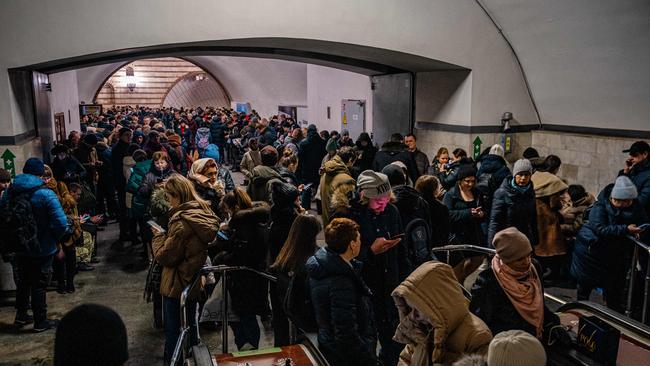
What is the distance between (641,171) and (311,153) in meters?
6.30

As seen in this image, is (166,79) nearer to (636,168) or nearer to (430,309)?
(636,168)

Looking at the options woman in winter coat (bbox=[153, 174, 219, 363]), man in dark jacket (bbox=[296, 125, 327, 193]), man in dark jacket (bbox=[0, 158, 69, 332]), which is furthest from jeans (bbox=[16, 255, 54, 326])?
man in dark jacket (bbox=[296, 125, 327, 193])

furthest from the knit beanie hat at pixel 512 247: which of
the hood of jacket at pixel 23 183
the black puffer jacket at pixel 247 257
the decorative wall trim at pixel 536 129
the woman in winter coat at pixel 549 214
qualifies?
the decorative wall trim at pixel 536 129

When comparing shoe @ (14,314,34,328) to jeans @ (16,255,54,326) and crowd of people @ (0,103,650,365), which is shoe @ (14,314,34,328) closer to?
crowd of people @ (0,103,650,365)

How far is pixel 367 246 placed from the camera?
4496 millimetres

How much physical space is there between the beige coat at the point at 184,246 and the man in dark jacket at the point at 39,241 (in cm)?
181

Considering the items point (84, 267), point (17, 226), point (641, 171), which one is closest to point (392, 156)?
point (641, 171)

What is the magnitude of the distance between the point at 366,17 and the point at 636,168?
458cm

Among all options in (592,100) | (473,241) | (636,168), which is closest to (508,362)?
(473,241)

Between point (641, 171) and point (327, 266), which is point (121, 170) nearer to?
point (327, 266)

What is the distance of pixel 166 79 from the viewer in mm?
32062

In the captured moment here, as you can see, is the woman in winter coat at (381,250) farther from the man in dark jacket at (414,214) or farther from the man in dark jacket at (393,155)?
the man in dark jacket at (393,155)

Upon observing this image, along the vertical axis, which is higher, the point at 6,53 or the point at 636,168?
the point at 6,53

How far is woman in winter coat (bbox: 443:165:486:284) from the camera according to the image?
591 cm
